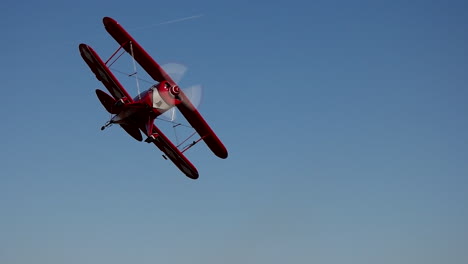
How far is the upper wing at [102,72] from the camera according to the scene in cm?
3262

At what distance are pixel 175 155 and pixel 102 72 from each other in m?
7.91

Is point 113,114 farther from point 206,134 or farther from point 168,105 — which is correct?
point 206,134

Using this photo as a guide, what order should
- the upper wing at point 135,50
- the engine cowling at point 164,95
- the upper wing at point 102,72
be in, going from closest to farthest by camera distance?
the upper wing at point 135,50 → the upper wing at point 102,72 → the engine cowling at point 164,95

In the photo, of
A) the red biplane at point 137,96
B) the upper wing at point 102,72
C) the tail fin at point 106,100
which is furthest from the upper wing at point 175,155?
the upper wing at point 102,72

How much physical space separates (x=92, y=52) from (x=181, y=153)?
29.9 ft

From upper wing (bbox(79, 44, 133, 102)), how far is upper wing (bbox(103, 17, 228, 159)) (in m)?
1.64

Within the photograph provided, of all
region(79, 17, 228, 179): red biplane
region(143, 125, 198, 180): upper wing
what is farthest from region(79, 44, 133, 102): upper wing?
region(143, 125, 198, 180): upper wing

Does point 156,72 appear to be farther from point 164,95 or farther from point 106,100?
point 106,100

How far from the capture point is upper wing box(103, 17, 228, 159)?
106 ft

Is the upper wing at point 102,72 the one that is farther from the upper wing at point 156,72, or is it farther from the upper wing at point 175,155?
the upper wing at point 175,155

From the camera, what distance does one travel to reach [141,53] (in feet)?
108

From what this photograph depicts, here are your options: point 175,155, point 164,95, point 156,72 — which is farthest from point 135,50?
point 175,155

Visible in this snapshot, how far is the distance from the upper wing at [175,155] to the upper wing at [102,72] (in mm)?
4112

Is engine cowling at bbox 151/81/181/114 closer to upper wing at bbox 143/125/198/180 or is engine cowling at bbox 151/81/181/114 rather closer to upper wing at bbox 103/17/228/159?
upper wing at bbox 103/17/228/159
